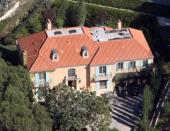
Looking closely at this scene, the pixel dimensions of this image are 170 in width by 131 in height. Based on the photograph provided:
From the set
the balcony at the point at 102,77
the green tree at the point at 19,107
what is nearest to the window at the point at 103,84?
the balcony at the point at 102,77

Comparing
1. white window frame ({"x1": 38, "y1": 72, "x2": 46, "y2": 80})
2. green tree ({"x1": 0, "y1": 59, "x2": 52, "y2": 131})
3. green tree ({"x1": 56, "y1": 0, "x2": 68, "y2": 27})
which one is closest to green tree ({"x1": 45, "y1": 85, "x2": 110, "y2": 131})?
green tree ({"x1": 0, "y1": 59, "x2": 52, "y2": 131})

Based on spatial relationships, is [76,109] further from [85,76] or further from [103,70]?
[103,70]

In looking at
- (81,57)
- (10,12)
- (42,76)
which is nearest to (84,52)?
(81,57)

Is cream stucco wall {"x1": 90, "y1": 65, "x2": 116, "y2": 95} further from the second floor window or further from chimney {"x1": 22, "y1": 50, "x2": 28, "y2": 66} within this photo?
chimney {"x1": 22, "y1": 50, "x2": 28, "y2": 66}

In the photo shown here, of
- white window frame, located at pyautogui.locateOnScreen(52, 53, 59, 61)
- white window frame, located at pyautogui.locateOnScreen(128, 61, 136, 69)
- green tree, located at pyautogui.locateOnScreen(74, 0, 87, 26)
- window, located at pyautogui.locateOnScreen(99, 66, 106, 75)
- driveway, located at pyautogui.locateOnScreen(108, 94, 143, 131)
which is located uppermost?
green tree, located at pyautogui.locateOnScreen(74, 0, 87, 26)

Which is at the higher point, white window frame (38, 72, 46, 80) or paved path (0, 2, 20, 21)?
paved path (0, 2, 20, 21)

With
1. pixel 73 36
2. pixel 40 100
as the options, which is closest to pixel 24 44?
pixel 73 36
